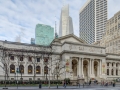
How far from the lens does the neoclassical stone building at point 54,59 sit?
58.5 m

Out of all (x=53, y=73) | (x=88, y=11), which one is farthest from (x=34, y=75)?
(x=88, y=11)

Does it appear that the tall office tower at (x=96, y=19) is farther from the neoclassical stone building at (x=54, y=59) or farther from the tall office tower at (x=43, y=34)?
the neoclassical stone building at (x=54, y=59)

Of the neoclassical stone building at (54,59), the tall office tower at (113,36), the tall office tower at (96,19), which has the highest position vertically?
the tall office tower at (96,19)

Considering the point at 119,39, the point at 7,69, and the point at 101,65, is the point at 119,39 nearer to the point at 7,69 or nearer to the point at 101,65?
the point at 101,65

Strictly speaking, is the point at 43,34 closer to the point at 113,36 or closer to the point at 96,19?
the point at 96,19

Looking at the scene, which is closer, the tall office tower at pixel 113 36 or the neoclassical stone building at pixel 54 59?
the neoclassical stone building at pixel 54 59

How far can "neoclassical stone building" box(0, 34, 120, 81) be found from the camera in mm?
58531

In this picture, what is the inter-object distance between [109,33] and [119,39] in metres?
18.1

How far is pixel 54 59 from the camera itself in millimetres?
65438

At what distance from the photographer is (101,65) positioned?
71.2 m

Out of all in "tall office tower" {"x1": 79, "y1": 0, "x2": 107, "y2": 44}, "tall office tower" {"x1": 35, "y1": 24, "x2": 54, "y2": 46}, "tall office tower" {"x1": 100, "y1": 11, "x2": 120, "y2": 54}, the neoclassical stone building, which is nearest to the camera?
the neoclassical stone building

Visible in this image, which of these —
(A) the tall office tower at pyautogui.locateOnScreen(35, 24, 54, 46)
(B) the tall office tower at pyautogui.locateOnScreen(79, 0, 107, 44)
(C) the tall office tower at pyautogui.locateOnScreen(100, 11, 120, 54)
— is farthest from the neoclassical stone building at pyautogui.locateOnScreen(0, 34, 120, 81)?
(A) the tall office tower at pyautogui.locateOnScreen(35, 24, 54, 46)

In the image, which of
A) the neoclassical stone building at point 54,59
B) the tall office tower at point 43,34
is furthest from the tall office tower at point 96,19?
the neoclassical stone building at point 54,59

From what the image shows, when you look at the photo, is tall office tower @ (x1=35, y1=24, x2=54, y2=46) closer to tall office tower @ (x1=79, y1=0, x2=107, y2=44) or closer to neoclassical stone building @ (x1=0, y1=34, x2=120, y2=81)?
tall office tower @ (x1=79, y1=0, x2=107, y2=44)
